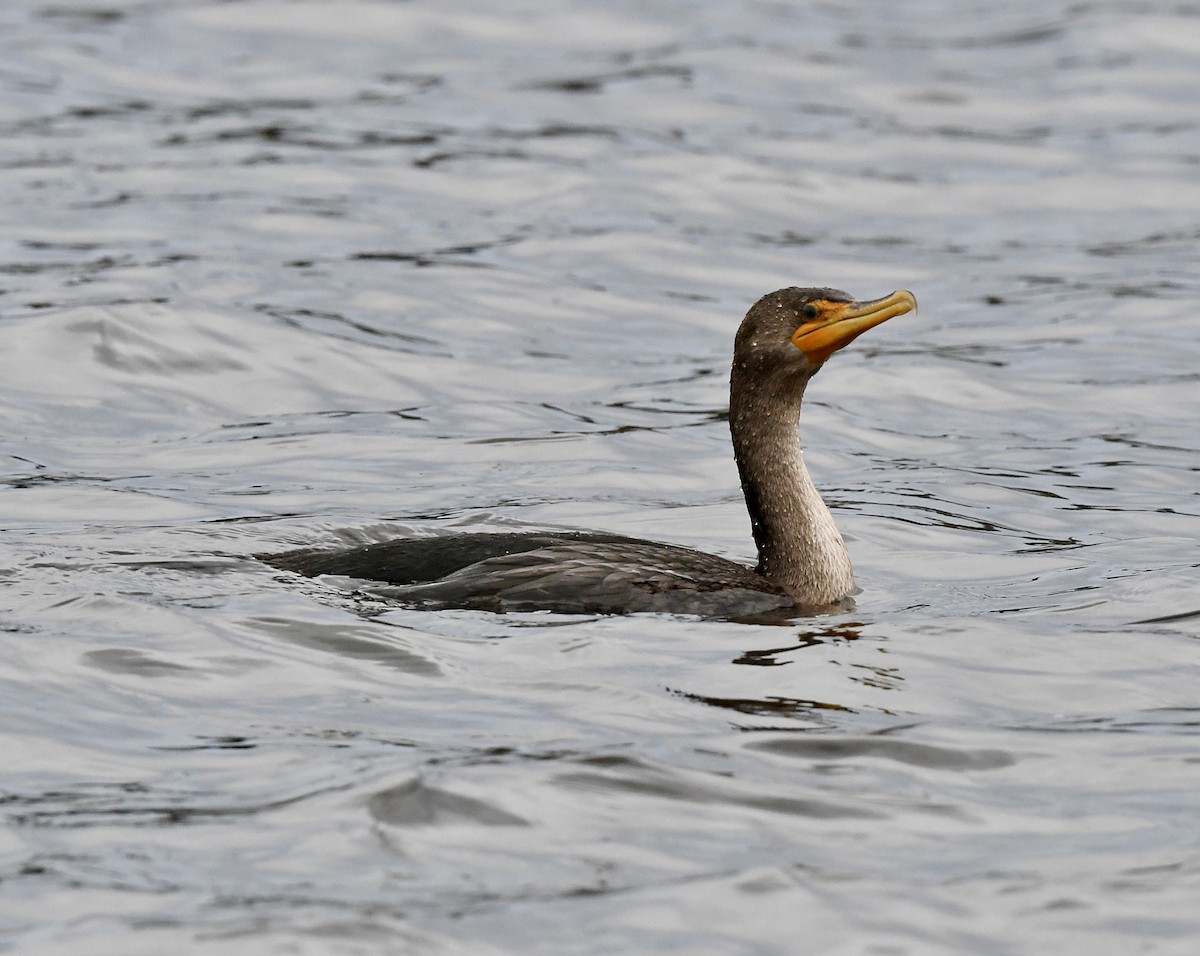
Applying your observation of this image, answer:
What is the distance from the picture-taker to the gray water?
224 inches

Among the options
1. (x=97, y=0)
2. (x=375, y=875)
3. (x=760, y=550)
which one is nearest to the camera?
(x=375, y=875)

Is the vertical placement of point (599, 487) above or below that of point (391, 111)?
below

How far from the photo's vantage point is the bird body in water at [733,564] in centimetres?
791

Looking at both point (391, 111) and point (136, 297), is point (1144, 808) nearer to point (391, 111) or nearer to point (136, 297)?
point (136, 297)

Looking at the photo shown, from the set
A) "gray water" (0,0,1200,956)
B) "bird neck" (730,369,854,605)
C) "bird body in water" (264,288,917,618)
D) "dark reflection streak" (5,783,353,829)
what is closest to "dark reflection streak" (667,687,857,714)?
"gray water" (0,0,1200,956)

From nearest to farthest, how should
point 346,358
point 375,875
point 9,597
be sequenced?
1. point 375,875
2. point 9,597
3. point 346,358

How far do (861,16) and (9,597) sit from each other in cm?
1821

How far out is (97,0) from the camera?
23.5 meters

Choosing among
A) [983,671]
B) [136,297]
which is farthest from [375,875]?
[136,297]

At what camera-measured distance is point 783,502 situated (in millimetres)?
8555

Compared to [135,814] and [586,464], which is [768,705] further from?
[586,464]

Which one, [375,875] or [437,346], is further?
[437,346]

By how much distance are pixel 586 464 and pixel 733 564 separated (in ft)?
9.97

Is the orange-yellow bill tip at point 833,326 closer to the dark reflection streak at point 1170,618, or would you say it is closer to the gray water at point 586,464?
the gray water at point 586,464
